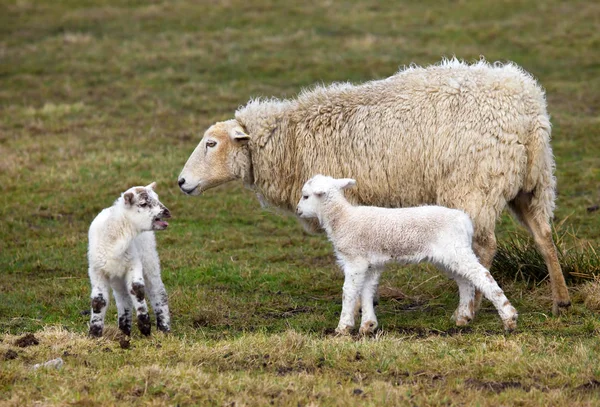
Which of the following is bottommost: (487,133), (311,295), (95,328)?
(311,295)

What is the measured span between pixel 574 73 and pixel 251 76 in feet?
24.0

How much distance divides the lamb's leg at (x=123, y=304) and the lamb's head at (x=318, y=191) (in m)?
1.85

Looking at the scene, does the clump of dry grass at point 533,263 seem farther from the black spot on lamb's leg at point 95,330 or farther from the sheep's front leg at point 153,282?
the black spot on lamb's leg at point 95,330

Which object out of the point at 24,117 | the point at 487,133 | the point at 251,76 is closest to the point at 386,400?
the point at 487,133

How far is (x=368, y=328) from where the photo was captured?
847 cm

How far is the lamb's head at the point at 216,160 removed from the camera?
10062 mm

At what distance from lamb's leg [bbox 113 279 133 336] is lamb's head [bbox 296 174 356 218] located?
1.85 metres

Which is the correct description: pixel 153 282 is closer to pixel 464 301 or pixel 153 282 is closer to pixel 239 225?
pixel 464 301

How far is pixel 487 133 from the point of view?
9070 millimetres

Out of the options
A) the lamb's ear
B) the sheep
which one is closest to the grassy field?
the sheep

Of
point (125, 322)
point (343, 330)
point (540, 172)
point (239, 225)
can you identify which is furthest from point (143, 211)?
point (239, 225)

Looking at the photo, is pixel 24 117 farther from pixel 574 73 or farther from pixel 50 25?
pixel 574 73

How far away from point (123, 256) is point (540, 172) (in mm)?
4047

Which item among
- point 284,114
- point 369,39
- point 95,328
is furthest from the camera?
point 369,39
